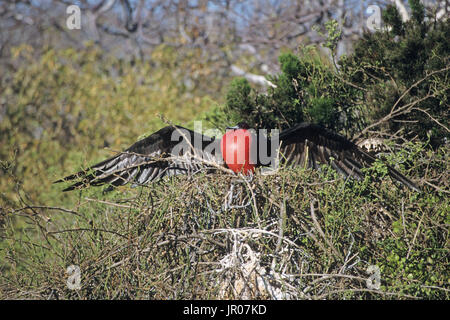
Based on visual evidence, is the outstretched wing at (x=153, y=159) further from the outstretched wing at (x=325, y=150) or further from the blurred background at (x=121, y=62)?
the blurred background at (x=121, y=62)

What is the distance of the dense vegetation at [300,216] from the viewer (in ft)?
8.10

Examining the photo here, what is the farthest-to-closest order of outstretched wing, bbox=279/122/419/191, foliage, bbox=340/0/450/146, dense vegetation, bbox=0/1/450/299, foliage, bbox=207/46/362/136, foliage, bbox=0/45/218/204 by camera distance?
1. foliage, bbox=0/45/218/204
2. foliage, bbox=207/46/362/136
3. foliage, bbox=340/0/450/146
4. outstretched wing, bbox=279/122/419/191
5. dense vegetation, bbox=0/1/450/299

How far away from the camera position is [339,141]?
3084mm

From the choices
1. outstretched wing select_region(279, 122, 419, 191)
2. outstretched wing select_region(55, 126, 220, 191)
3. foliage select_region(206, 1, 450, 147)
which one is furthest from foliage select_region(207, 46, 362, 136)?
outstretched wing select_region(55, 126, 220, 191)

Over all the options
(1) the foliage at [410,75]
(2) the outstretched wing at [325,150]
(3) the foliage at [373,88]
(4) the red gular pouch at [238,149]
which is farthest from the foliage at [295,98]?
(4) the red gular pouch at [238,149]

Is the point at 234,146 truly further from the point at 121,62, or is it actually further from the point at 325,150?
the point at 121,62

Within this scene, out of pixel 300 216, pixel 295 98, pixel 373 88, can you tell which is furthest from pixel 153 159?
pixel 373 88

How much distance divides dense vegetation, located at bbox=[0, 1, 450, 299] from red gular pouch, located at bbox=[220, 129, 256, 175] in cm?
28

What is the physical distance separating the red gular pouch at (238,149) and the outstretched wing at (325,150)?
20 cm

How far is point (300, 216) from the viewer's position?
2684 millimetres

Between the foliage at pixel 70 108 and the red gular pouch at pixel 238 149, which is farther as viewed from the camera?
the foliage at pixel 70 108

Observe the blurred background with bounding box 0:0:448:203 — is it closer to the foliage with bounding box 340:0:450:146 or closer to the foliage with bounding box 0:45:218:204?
the foliage with bounding box 0:45:218:204

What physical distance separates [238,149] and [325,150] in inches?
Result: 22.3

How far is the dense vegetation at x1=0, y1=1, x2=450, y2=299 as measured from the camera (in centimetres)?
247
